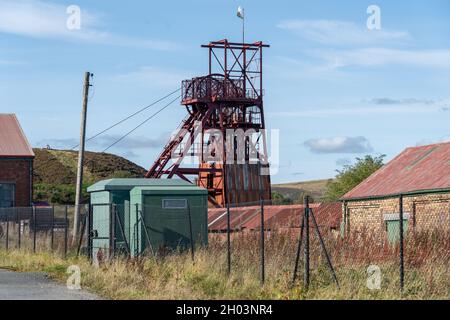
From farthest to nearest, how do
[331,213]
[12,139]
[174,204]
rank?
1. [12,139]
2. [331,213]
3. [174,204]

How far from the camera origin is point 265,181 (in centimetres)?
5862

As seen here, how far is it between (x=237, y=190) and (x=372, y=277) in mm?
40714

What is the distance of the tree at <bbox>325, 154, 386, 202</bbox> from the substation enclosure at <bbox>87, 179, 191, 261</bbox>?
34553mm

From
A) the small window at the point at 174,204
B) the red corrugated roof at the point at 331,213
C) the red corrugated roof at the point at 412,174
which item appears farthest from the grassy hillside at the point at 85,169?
the small window at the point at 174,204

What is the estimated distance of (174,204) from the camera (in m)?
25.0

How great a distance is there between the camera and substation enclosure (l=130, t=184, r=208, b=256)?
2420 cm

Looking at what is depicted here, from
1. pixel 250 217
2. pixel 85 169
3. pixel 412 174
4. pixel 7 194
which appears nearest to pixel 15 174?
pixel 7 194

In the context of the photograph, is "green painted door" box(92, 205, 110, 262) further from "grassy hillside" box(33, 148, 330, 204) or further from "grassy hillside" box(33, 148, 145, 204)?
"grassy hillside" box(33, 148, 145, 204)

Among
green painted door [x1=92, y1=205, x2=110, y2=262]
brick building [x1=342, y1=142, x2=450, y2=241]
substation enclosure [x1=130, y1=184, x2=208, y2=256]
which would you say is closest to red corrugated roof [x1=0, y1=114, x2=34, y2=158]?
brick building [x1=342, y1=142, x2=450, y2=241]

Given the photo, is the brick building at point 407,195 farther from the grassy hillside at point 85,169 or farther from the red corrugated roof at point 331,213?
the grassy hillside at point 85,169

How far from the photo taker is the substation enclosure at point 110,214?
2411 centimetres

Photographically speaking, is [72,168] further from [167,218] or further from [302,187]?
[167,218]

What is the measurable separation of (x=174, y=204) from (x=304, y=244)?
17.2ft
